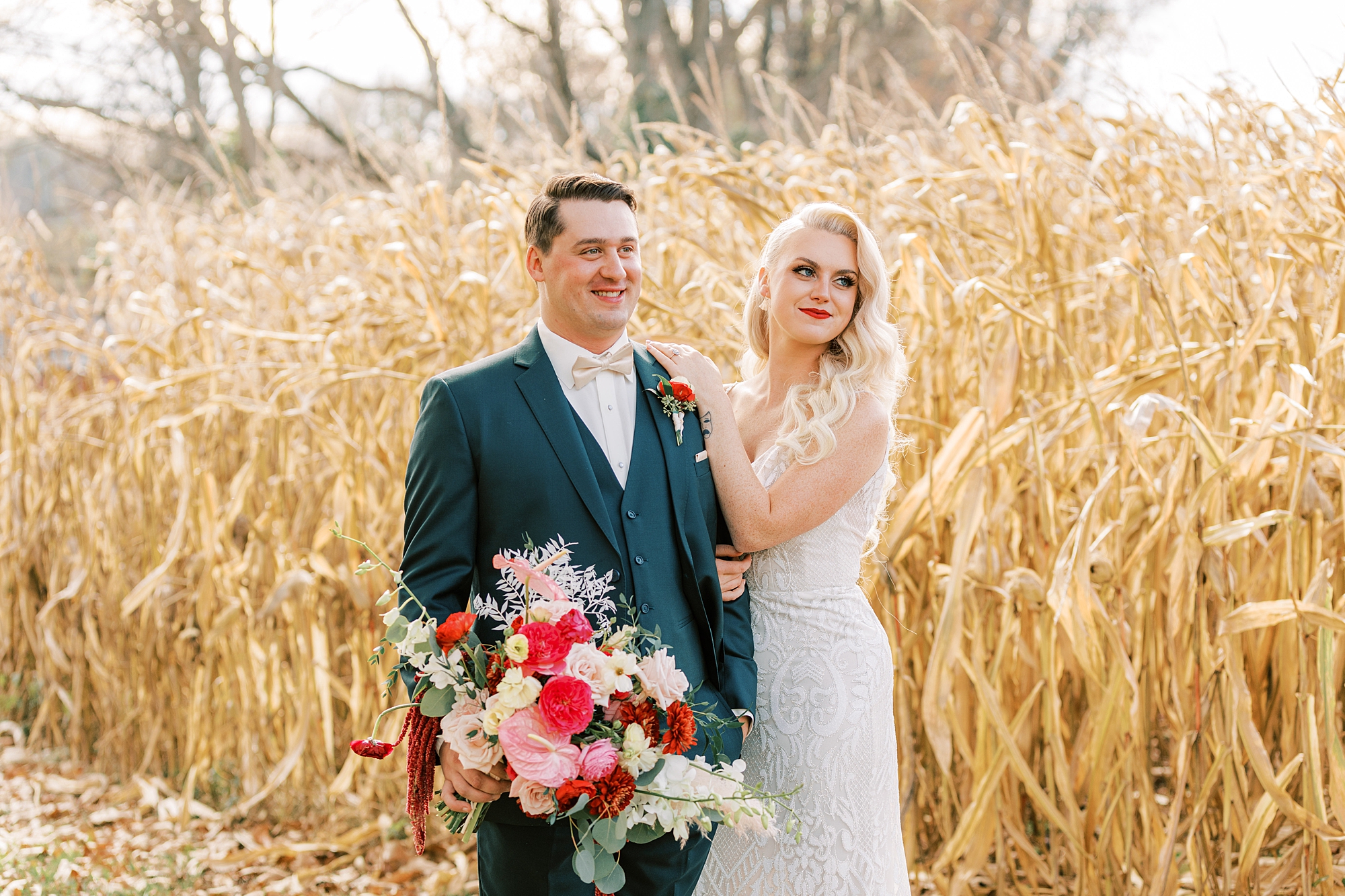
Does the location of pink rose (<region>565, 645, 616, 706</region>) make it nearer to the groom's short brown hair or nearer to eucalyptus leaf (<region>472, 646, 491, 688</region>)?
eucalyptus leaf (<region>472, 646, 491, 688</region>)

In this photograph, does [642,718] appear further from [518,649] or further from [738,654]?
[738,654]

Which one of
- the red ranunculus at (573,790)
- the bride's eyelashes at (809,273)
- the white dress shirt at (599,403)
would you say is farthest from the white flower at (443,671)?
the bride's eyelashes at (809,273)

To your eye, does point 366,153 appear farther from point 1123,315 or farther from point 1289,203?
point 1289,203

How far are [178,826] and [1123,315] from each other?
11.2 ft

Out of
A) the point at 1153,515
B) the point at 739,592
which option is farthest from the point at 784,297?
the point at 1153,515

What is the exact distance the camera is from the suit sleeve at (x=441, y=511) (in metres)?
1.56

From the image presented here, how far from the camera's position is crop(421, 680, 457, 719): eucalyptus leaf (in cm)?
141

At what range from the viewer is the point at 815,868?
72.6 inches

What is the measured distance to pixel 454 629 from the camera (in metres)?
1.33

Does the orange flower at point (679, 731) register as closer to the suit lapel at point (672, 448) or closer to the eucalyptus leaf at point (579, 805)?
the eucalyptus leaf at point (579, 805)

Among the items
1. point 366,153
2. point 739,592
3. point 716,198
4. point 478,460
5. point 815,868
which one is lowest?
point 815,868

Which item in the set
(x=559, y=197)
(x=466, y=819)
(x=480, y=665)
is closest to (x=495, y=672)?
(x=480, y=665)

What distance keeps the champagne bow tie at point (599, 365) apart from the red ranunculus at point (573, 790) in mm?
675

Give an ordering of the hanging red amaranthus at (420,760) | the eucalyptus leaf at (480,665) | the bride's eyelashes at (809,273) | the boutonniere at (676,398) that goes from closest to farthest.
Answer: the eucalyptus leaf at (480,665)
the hanging red amaranthus at (420,760)
the boutonniere at (676,398)
the bride's eyelashes at (809,273)
